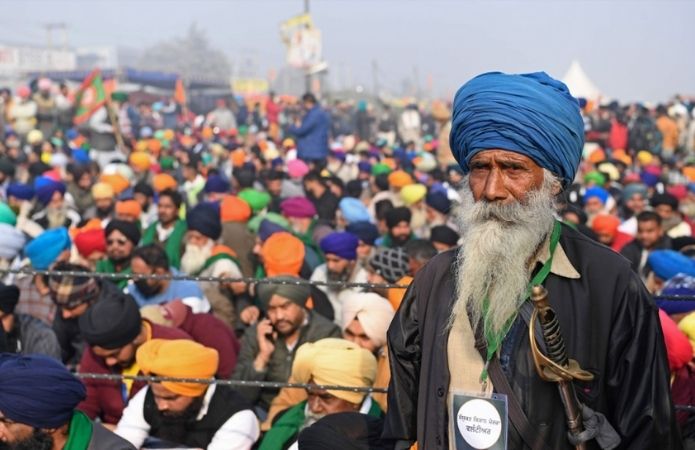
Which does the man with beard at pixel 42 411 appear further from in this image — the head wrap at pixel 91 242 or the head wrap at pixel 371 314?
the head wrap at pixel 91 242

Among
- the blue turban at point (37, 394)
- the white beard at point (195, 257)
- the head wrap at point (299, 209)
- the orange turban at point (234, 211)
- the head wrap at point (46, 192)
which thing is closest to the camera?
the blue turban at point (37, 394)

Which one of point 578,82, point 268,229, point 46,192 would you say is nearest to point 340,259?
point 268,229

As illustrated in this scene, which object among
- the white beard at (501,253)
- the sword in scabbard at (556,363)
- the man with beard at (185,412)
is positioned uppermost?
the white beard at (501,253)

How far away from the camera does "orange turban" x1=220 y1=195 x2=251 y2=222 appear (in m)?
8.71

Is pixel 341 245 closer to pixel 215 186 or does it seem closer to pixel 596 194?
pixel 596 194

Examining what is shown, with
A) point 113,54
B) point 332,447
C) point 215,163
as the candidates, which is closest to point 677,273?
point 332,447

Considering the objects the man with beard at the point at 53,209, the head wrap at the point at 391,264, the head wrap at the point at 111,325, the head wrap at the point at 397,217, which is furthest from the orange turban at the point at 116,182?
the head wrap at the point at 111,325

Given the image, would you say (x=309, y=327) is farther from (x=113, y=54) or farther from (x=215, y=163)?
(x=113, y=54)

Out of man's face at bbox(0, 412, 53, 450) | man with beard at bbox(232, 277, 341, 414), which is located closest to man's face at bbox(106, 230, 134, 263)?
man with beard at bbox(232, 277, 341, 414)

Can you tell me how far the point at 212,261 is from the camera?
6984 millimetres

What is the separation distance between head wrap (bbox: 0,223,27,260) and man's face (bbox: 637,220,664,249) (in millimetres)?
5257

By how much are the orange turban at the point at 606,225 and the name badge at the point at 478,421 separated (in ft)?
21.5

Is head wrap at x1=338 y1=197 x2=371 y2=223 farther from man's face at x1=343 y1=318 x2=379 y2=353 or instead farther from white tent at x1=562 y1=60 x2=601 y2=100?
white tent at x1=562 y1=60 x2=601 y2=100

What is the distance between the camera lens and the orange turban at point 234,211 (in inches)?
343
